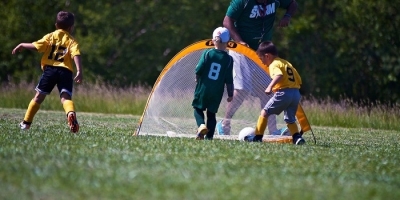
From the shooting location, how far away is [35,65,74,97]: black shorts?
40.5 feet

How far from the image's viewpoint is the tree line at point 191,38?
29328 mm

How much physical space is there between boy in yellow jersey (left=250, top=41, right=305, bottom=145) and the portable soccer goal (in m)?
1.00

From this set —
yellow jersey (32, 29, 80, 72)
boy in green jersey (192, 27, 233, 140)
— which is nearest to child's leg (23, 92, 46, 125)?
yellow jersey (32, 29, 80, 72)

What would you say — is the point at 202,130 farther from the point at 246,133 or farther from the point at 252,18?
the point at 252,18

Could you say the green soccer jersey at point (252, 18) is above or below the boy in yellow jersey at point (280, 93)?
above

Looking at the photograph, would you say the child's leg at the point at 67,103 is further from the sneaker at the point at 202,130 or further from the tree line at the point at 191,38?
the tree line at the point at 191,38

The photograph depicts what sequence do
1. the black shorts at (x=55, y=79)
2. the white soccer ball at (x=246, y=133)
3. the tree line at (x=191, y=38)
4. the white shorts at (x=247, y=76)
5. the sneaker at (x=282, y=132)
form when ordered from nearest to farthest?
the black shorts at (x=55, y=79)
the white soccer ball at (x=246, y=133)
the sneaker at (x=282, y=132)
the white shorts at (x=247, y=76)
the tree line at (x=191, y=38)

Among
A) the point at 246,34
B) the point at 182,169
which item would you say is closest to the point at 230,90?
the point at 246,34

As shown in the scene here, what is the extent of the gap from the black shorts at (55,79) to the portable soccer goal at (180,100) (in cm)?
124

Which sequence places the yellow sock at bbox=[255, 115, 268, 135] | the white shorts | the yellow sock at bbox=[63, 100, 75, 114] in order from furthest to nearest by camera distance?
the white shorts, the yellow sock at bbox=[63, 100, 75, 114], the yellow sock at bbox=[255, 115, 268, 135]

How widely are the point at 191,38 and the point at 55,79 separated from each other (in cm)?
2472

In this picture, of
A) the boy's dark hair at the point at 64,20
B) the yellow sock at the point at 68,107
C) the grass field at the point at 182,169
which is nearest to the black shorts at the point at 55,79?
the yellow sock at the point at 68,107

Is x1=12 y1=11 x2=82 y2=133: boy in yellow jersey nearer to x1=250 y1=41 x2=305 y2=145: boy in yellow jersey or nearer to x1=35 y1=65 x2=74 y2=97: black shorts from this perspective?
x1=35 y1=65 x2=74 y2=97: black shorts

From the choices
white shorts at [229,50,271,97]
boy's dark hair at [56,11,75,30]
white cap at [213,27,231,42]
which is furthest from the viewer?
white shorts at [229,50,271,97]
